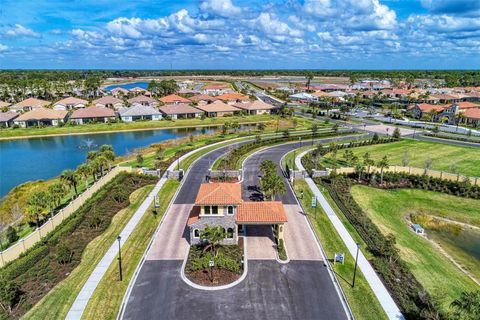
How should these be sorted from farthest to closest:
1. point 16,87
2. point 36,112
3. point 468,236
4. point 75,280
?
point 16,87
point 36,112
point 468,236
point 75,280

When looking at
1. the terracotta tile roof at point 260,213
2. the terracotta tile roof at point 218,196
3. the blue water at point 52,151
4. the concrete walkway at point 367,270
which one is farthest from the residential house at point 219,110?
the terracotta tile roof at point 260,213

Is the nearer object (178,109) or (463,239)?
(463,239)

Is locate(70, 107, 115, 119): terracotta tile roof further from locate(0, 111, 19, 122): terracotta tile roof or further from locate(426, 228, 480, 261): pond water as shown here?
locate(426, 228, 480, 261): pond water

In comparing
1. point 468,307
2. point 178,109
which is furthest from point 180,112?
point 468,307

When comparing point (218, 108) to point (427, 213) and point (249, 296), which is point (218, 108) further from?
point (249, 296)

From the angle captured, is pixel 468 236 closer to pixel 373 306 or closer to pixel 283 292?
pixel 373 306

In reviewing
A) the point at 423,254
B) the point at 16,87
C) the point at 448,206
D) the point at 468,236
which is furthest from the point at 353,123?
the point at 16,87
